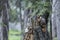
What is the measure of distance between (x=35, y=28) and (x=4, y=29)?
2702 millimetres

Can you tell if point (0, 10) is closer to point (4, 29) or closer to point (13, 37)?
point (4, 29)

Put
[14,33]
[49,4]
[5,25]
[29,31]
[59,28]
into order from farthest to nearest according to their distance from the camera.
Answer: [14,33] < [5,25] < [49,4] < [29,31] < [59,28]

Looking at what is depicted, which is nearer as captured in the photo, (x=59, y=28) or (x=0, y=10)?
(x=59, y=28)

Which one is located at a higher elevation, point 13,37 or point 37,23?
point 37,23

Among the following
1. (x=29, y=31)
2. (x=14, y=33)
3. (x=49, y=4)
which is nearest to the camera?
(x=29, y=31)

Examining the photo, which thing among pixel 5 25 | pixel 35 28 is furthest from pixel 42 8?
pixel 5 25

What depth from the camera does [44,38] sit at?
21.1 feet

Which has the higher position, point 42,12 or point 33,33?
point 42,12

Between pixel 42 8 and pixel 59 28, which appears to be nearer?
pixel 59 28

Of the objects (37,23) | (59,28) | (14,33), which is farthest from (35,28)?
(14,33)

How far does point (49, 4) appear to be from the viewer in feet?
22.0

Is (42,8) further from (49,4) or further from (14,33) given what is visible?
(14,33)

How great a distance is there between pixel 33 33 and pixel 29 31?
14 cm

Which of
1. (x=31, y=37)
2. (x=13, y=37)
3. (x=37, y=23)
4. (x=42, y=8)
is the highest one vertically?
(x=42, y=8)
